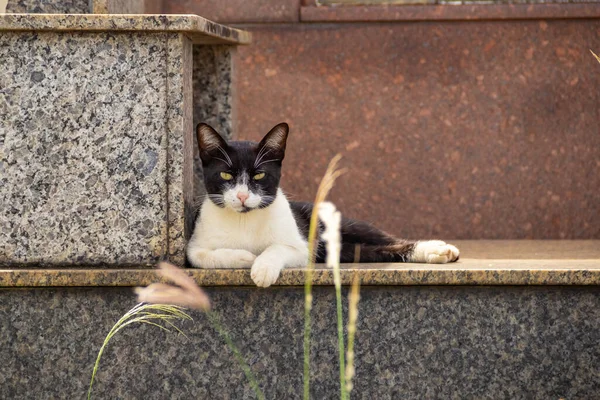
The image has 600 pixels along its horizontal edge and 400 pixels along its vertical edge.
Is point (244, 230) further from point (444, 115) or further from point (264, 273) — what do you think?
point (444, 115)

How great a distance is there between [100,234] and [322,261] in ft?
3.24

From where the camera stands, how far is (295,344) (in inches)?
139

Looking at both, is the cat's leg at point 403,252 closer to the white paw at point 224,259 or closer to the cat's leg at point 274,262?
the cat's leg at point 274,262

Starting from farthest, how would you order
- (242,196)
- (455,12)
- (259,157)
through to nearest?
(455,12) → (259,157) → (242,196)

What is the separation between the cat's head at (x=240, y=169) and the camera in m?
3.68

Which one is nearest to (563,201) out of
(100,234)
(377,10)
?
(377,10)

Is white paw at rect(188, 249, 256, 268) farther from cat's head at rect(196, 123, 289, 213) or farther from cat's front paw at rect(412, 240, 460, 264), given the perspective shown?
cat's front paw at rect(412, 240, 460, 264)

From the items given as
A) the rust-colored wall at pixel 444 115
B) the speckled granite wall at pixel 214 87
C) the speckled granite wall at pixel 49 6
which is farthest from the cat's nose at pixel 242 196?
the rust-colored wall at pixel 444 115

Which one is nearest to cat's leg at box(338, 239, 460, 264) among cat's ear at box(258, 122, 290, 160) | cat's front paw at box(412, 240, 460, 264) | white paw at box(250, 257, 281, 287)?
cat's front paw at box(412, 240, 460, 264)

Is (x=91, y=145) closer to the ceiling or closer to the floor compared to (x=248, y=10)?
closer to the floor

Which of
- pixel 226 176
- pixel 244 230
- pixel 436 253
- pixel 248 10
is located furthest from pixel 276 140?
pixel 248 10

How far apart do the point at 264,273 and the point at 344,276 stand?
0.30 m

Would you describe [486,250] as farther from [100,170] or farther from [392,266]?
[100,170]

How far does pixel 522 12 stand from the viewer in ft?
16.9
